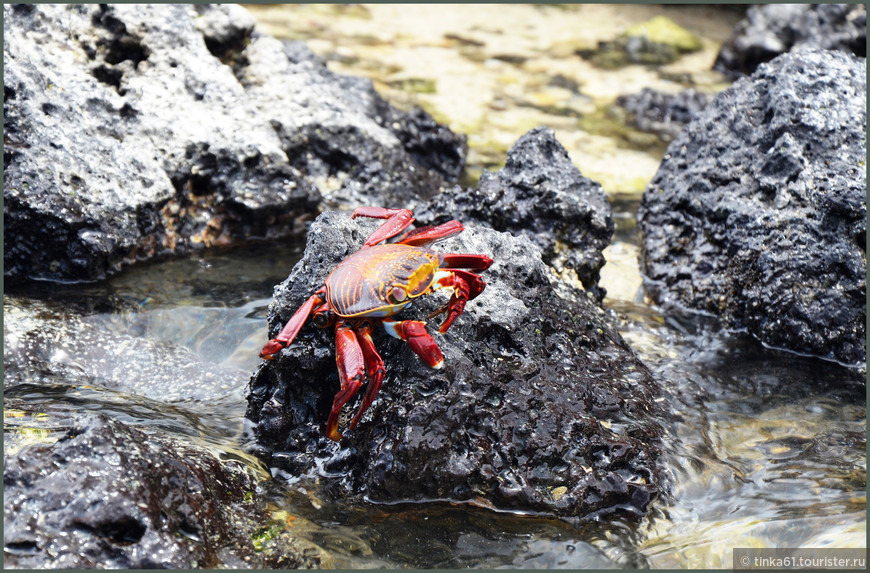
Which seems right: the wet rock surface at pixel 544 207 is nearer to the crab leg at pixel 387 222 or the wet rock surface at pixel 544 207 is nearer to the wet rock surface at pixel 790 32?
the crab leg at pixel 387 222

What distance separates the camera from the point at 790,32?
895cm

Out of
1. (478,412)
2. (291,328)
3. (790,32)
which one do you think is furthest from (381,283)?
(790,32)

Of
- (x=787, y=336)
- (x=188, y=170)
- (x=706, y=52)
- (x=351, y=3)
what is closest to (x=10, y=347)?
(x=188, y=170)

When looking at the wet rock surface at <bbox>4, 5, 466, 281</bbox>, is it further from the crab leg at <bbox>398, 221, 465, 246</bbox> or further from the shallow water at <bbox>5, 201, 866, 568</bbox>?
the crab leg at <bbox>398, 221, 465, 246</bbox>

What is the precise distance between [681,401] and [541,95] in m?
5.23

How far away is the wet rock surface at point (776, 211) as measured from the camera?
4238 millimetres

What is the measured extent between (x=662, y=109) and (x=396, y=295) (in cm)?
597

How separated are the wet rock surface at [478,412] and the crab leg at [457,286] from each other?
5.0 inches

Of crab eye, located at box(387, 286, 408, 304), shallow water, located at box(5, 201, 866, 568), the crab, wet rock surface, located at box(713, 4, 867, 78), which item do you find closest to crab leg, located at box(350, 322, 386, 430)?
the crab

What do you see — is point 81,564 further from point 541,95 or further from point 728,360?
point 541,95

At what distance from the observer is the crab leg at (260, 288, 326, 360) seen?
10.2 ft

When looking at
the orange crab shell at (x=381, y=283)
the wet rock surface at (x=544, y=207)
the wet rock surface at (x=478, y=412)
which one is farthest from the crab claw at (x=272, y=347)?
the wet rock surface at (x=544, y=207)

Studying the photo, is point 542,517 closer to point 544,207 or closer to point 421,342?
point 421,342

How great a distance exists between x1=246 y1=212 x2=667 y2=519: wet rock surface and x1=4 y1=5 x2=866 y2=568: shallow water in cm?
11
